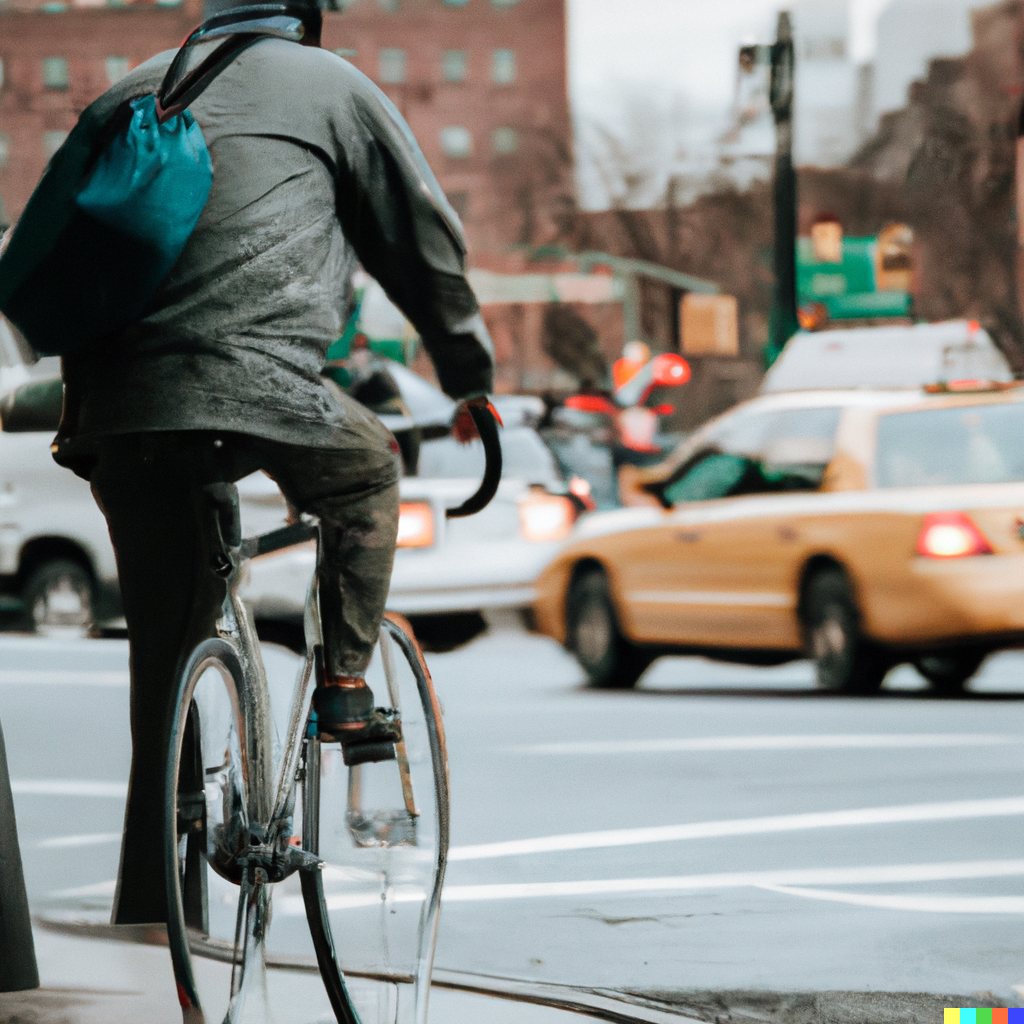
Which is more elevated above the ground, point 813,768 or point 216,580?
point 216,580

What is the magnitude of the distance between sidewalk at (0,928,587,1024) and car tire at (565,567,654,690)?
24.7ft

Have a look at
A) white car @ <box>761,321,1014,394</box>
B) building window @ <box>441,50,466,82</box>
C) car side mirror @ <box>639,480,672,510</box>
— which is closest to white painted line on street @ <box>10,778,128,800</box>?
car side mirror @ <box>639,480,672,510</box>

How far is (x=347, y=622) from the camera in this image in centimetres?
387

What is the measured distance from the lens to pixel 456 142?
3216 inches

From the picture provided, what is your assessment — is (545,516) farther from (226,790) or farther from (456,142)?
(456,142)

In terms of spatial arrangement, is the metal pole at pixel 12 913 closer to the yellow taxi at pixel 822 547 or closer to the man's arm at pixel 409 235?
the man's arm at pixel 409 235

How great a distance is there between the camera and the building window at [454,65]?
269ft

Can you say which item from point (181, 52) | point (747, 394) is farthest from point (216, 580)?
point (747, 394)

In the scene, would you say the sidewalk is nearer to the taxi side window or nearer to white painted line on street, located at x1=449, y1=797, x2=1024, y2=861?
white painted line on street, located at x1=449, y1=797, x2=1024, y2=861

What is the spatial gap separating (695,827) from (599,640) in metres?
5.11

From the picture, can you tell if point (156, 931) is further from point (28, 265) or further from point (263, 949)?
point (28, 265)

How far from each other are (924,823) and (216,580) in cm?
376

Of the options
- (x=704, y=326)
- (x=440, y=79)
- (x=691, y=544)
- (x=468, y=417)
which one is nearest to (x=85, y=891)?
(x=468, y=417)

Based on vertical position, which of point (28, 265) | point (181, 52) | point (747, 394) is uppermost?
point (181, 52)
